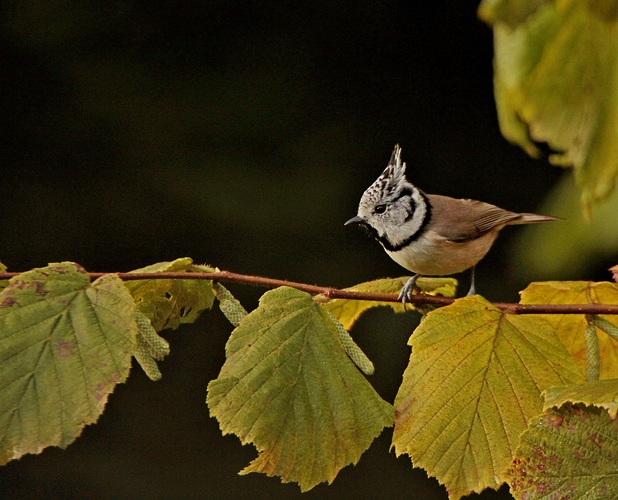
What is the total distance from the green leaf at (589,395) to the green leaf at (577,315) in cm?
27

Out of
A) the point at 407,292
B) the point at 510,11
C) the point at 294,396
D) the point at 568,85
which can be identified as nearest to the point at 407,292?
the point at 407,292

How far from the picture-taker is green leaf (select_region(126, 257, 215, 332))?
1219 millimetres

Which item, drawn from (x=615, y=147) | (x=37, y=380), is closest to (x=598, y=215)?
(x=615, y=147)

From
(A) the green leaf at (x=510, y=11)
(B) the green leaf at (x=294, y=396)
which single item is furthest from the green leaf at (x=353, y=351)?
(A) the green leaf at (x=510, y=11)

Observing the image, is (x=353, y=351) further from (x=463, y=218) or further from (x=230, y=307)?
(x=463, y=218)

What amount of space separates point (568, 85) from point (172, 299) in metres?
0.67

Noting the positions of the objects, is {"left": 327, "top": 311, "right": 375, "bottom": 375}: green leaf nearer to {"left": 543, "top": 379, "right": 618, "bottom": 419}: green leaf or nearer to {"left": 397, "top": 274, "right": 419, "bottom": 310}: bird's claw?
{"left": 397, "top": 274, "right": 419, "bottom": 310}: bird's claw

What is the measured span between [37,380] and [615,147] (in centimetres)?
63

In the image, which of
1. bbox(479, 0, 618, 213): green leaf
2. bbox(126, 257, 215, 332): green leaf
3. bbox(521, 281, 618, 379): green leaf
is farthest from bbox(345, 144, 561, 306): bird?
bbox(479, 0, 618, 213): green leaf

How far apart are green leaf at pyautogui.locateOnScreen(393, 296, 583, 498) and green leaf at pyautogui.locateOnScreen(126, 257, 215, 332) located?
319mm

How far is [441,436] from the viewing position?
1.09 meters

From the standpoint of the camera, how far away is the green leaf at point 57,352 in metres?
0.92

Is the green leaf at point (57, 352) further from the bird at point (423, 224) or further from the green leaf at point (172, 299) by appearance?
the bird at point (423, 224)

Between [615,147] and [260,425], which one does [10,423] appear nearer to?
[260,425]
